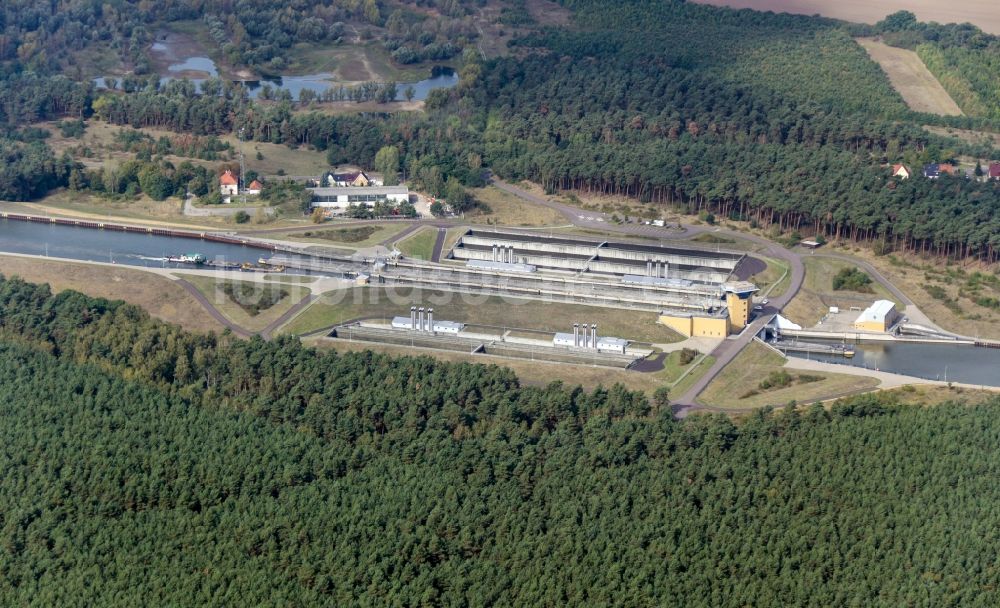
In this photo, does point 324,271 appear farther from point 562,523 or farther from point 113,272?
point 562,523

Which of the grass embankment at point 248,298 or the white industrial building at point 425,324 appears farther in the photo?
the grass embankment at point 248,298

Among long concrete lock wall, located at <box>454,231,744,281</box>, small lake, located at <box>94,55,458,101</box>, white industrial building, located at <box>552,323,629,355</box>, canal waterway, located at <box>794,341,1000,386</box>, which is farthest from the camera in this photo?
small lake, located at <box>94,55,458,101</box>

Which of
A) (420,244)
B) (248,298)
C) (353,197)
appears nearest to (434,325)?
(248,298)

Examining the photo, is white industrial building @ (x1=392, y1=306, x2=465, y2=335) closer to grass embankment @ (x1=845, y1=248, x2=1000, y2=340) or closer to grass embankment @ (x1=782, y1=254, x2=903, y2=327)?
grass embankment @ (x1=782, y1=254, x2=903, y2=327)

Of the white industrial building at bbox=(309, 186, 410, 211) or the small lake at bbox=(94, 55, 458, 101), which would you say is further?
the small lake at bbox=(94, 55, 458, 101)

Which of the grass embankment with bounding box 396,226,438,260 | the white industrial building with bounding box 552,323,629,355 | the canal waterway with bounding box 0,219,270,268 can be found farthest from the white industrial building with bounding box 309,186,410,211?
the white industrial building with bounding box 552,323,629,355

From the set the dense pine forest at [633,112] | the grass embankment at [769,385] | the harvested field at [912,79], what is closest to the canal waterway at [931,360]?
the grass embankment at [769,385]

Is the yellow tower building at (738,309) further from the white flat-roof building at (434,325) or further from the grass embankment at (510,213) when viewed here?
the grass embankment at (510,213)
